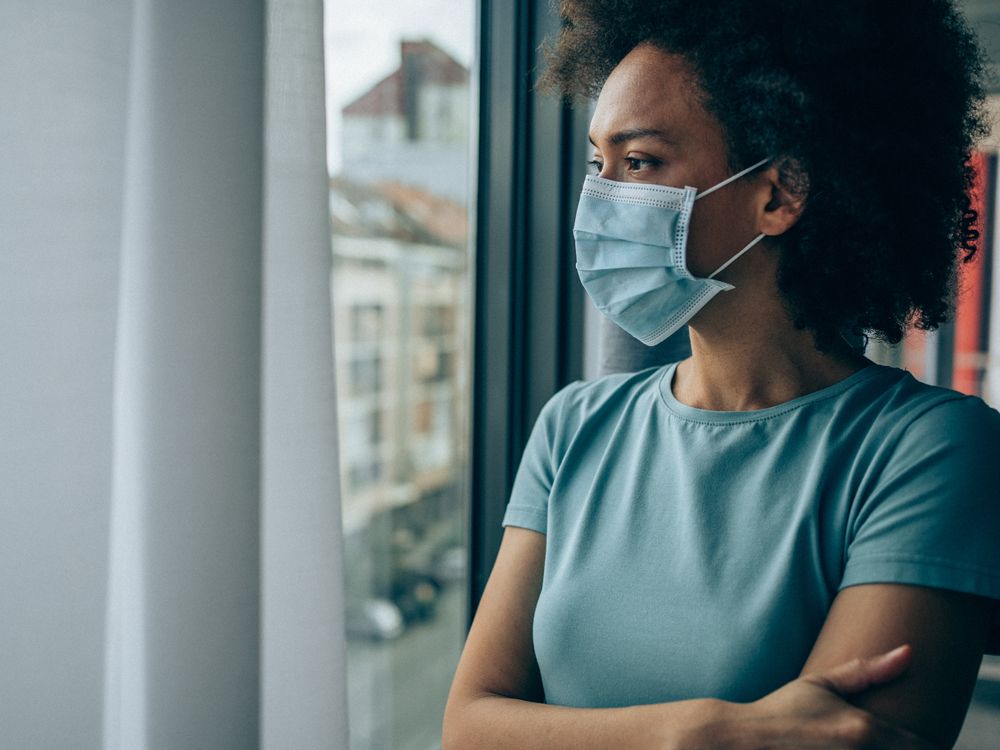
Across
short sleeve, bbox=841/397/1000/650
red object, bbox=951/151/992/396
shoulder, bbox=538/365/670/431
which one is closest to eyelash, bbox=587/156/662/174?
shoulder, bbox=538/365/670/431

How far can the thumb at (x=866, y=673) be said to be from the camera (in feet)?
2.48

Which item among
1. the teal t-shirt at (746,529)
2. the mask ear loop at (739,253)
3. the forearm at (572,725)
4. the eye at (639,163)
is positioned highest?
the eye at (639,163)

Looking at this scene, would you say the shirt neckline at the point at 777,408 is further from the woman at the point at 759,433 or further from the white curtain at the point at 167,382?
the white curtain at the point at 167,382

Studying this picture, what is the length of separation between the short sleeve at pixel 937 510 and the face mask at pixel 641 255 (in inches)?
11.0

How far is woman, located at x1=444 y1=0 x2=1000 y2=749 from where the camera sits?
80 cm

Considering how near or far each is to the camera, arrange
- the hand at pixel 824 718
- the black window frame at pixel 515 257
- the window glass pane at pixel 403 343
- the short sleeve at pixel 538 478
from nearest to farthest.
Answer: the hand at pixel 824 718 < the short sleeve at pixel 538 478 < the black window frame at pixel 515 257 < the window glass pane at pixel 403 343

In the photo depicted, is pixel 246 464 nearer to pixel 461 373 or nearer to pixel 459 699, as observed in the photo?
pixel 459 699

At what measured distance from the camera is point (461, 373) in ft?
5.04

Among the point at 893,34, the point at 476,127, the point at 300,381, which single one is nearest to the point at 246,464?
the point at 300,381

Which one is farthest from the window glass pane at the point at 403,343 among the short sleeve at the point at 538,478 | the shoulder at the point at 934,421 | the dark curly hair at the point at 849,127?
the shoulder at the point at 934,421

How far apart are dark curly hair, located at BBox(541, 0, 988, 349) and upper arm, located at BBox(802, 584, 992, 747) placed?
33 centimetres

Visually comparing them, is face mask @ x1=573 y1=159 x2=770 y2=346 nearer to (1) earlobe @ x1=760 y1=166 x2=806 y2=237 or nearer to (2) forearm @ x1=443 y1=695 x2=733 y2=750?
(1) earlobe @ x1=760 y1=166 x2=806 y2=237

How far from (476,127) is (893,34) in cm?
70

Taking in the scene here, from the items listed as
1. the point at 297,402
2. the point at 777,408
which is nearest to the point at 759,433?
the point at 777,408
